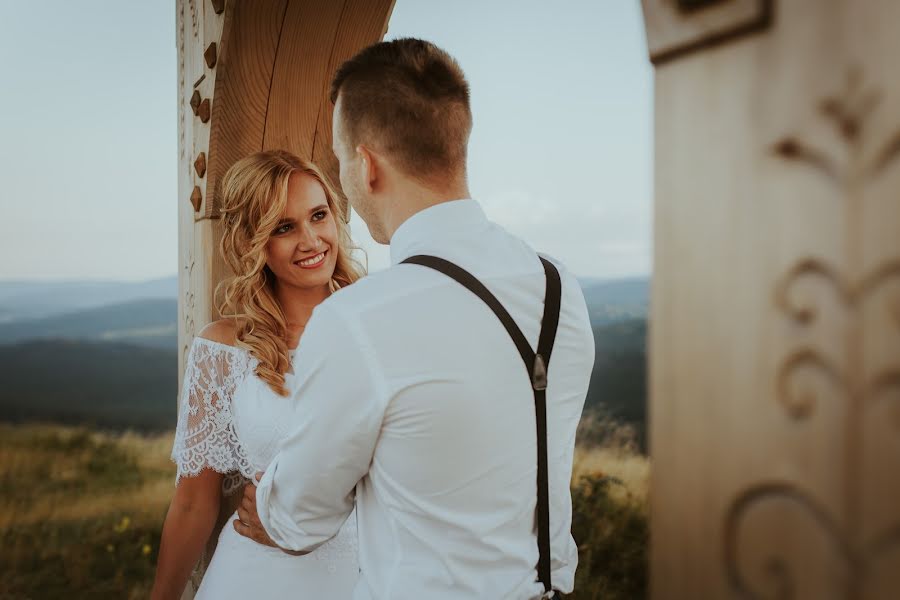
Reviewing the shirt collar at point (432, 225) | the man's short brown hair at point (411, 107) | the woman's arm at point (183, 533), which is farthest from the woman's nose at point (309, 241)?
the shirt collar at point (432, 225)

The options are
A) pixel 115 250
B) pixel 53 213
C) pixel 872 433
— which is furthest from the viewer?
pixel 115 250

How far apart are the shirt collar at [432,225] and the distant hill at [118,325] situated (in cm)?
506

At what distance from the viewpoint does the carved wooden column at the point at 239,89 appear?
2137 mm

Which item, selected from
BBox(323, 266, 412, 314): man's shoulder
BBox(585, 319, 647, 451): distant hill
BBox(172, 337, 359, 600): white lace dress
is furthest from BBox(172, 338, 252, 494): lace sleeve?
BBox(585, 319, 647, 451): distant hill

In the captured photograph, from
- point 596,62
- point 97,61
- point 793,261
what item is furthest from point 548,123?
point 793,261

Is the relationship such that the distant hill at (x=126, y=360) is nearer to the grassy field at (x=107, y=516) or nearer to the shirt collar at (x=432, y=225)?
the grassy field at (x=107, y=516)

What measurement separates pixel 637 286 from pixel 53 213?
195 inches

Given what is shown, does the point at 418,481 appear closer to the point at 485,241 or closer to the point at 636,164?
the point at 485,241

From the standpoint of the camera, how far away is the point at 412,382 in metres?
1.07

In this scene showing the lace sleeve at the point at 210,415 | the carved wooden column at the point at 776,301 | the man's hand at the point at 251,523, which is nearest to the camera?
the carved wooden column at the point at 776,301

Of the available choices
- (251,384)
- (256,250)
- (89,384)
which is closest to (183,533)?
(251,384)

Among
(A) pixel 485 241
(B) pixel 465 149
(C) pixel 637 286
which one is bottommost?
(C) pixel 637 286

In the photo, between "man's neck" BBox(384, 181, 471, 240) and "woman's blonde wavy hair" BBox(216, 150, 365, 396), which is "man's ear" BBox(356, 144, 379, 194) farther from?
"woman's blonde wavy hair" BBox(216, 150, 365, 396)

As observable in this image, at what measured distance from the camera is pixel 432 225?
48.4 inches
